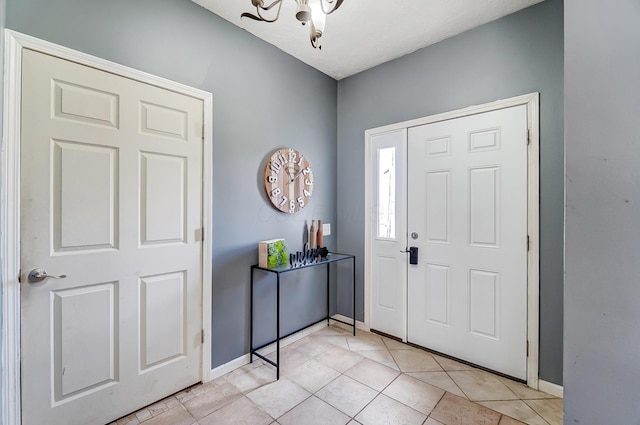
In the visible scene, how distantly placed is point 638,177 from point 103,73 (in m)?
2.45

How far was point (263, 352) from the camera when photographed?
96.7 inches

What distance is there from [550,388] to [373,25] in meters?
3.05

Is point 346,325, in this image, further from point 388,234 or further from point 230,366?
point 230,366

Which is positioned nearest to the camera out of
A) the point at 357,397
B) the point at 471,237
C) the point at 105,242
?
the point at 105,242

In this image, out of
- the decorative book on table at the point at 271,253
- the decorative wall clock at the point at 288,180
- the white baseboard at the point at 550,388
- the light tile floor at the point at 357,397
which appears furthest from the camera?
the decorative wall clock at the point at 288,180

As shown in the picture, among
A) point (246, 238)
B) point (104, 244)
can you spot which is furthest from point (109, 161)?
point (246, 238)

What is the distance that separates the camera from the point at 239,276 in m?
2.30

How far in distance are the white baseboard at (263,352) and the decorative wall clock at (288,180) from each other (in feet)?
4.12

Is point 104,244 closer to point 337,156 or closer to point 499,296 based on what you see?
point 337,156

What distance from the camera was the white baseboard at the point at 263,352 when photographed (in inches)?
84.3

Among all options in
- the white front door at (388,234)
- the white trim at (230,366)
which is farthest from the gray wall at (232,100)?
the white front door at (388,234)

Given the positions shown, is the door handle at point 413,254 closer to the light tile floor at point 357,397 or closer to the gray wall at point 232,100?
the light tile floor at point 357,397

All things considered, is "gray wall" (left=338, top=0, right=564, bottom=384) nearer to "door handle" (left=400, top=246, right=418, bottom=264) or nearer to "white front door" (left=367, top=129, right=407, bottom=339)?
"white front door" (left=367, top=129, right=407, bottom=339)

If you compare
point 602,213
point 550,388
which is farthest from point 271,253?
point 550,388
